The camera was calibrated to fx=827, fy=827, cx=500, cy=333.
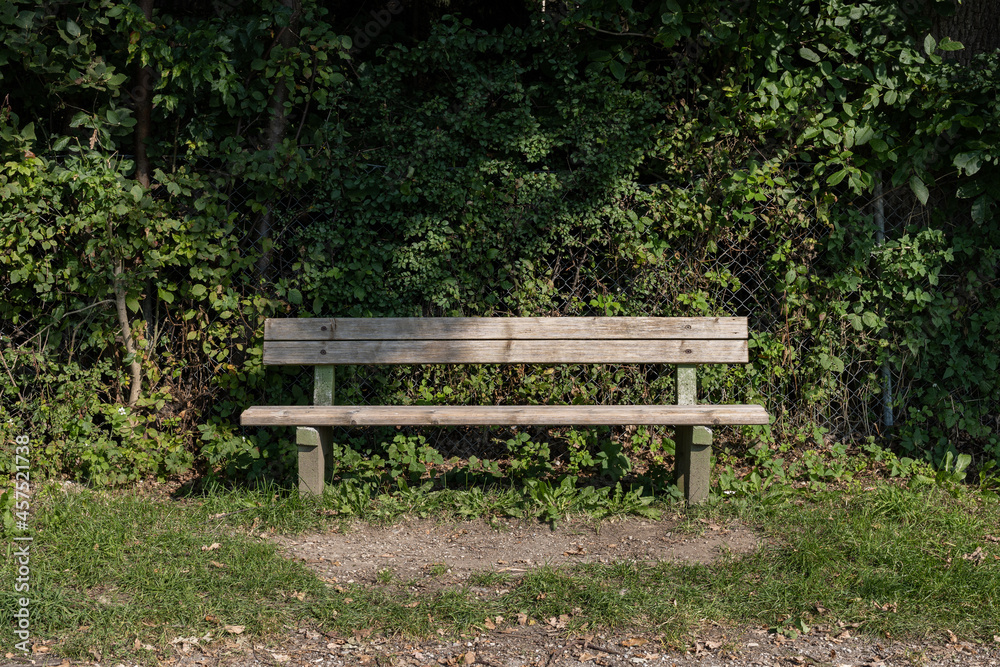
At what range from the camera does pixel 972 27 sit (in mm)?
4766

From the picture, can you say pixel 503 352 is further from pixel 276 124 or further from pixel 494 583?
pixel 276 124

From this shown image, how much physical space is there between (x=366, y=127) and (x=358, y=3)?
3.43 feet

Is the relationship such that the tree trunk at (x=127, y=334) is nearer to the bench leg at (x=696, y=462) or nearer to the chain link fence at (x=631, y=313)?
the chain link fence at (x=631, y=313)

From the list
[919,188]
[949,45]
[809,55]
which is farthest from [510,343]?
[949,45]

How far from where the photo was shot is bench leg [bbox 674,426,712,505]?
416cm

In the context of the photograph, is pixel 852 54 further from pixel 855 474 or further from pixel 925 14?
pixel 855 474

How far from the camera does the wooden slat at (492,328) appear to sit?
4.33 m

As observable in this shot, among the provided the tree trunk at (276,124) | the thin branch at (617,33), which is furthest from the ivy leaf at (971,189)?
the tree trunk at (276,124)

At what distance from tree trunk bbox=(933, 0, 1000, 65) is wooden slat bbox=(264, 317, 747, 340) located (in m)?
2.13

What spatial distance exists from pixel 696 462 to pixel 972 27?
3.03m

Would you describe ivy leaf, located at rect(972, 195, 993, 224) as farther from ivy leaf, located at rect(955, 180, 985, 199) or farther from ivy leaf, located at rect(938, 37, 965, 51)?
ivy leaf, located at rect(938, 37, 965, 51)

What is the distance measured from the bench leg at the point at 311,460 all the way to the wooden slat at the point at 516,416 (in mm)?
74

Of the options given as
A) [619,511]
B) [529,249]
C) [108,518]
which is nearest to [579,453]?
[619,511]

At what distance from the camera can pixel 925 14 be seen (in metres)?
4.77
